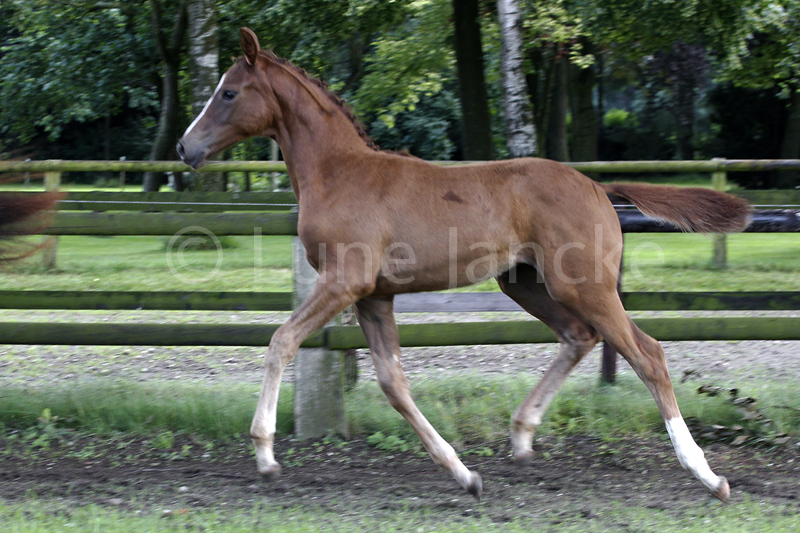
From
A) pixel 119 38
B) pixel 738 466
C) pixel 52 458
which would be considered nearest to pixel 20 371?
pixel 52 458

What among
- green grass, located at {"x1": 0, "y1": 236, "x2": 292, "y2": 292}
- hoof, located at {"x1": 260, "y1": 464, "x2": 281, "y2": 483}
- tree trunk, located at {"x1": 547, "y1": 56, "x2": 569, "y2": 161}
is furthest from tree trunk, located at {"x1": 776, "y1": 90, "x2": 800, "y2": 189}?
hoof, located at {"x1": 260, "y1": 464, "x2": 281, "y2": 483}

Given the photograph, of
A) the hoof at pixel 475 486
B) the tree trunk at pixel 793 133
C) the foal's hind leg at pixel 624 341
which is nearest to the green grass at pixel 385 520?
the hoof at pixel 475 486

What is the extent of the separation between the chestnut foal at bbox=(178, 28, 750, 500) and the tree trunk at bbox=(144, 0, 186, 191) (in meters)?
11.4

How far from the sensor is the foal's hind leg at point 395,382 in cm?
333

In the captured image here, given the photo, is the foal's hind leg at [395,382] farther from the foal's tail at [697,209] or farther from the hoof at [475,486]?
the foal's tail at [697,209]

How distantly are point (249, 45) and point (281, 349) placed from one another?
4.65 ft

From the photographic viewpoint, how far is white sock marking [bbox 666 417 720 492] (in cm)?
321

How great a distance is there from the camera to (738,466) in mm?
3662

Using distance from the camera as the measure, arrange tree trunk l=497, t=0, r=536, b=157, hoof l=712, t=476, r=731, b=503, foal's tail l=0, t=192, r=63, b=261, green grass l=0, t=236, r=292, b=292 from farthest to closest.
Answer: green grass l=0, t=236, r=292, b=292
tree trunk l=497, t=0, r=536, b=157
foal's tail l=0, t=192, r=63, b=261
hoof l=712, t=476, r=731, b=503

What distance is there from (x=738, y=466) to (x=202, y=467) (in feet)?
8.65

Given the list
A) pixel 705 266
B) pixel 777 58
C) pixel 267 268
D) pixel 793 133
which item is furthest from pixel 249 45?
pixel 793 133

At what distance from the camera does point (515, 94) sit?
26.0 feet

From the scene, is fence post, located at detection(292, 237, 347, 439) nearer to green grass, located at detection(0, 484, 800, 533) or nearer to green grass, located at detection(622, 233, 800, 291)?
green grass, located at detection(0, 484, 800, 533)

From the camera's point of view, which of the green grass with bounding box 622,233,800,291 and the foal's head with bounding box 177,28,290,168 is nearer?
the foal's head with bounding box 177,28,290,168
